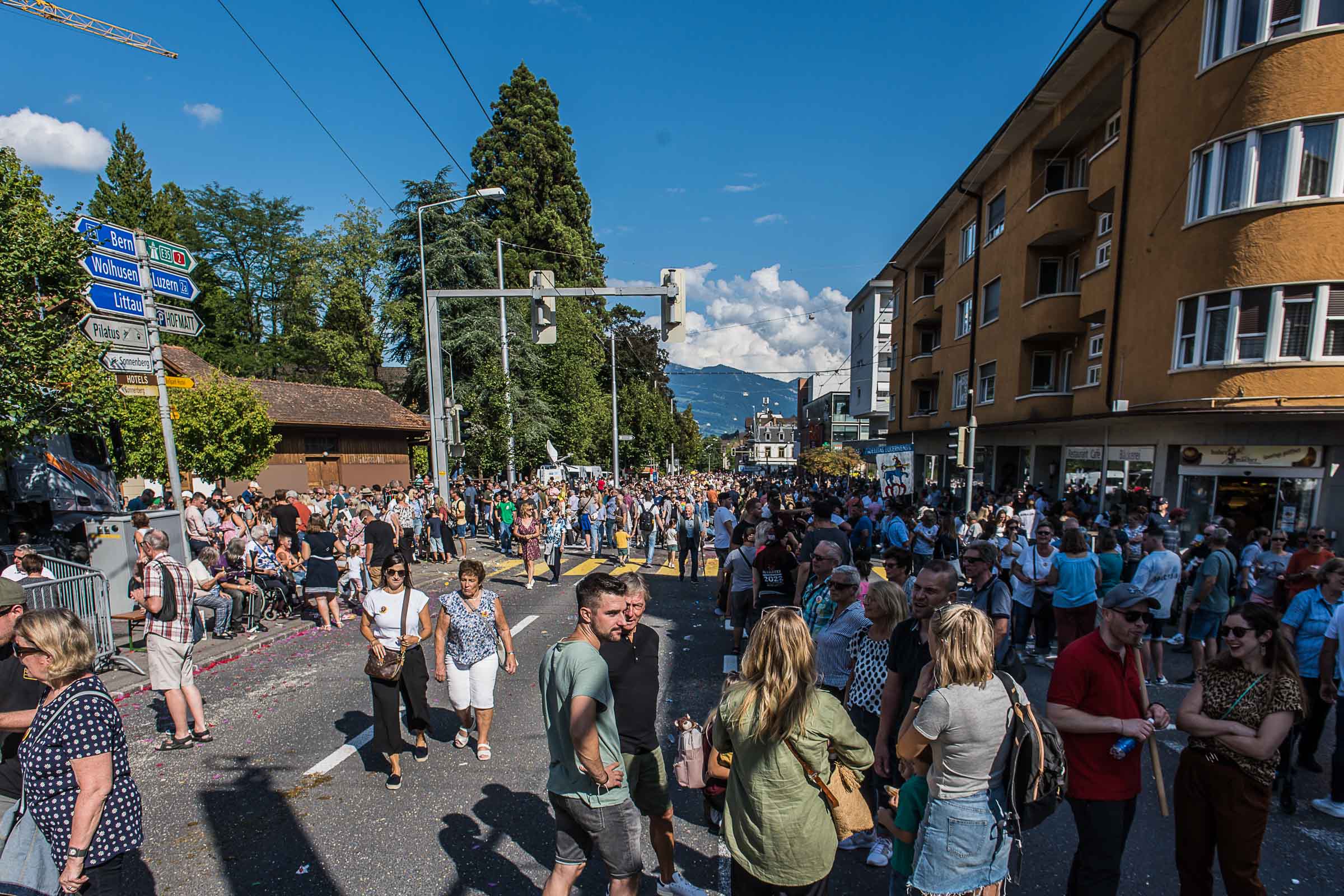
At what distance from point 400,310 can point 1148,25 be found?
31.0 metres

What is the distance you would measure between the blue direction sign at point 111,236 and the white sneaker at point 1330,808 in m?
12.5

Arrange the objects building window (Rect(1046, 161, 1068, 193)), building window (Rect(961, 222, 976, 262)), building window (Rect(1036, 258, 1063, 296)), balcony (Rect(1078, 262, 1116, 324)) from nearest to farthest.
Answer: balcony (Rect(1078, 262, 1116, 324)), building window (Rect(1036, 258, 1063, 296)), building window (Rect(1046, 161, 1068, 193)), building window (Rect(961, 222, 976, 262))

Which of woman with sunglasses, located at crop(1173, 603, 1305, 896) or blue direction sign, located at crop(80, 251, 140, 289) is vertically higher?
blue direction sign, located at crop(80, 251, 140, 289)

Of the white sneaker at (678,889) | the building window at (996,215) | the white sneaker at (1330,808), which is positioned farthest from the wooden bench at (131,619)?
the building window at (996,215)

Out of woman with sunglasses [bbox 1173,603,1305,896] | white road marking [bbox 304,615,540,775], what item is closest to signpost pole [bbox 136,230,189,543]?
white road marking [bbox 304,615,540,775]

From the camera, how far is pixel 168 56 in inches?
1196

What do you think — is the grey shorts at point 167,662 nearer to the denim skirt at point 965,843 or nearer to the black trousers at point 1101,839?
the denim skirt at point 965,843

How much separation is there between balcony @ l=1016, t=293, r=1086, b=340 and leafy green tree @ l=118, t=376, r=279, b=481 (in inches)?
961

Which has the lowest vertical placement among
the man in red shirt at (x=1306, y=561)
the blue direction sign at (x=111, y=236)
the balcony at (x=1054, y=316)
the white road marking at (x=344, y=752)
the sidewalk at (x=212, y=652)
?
the sidewalk at (x=212, y=652)

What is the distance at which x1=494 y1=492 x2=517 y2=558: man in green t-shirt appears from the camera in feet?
51.5

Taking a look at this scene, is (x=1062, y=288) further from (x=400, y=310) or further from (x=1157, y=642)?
(x=400, y=310)

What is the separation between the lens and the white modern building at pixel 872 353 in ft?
149

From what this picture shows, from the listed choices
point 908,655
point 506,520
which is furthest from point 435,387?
point 908,655

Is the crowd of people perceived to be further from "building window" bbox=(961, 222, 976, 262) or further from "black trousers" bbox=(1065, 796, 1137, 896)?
"building window" bbox=(961, 222, 976, 262)
